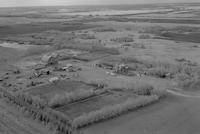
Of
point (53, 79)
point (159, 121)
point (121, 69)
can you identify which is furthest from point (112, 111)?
point (121, 69)

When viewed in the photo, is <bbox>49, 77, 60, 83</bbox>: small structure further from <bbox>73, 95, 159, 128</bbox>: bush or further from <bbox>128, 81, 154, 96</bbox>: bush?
<bbox>73, 95, 159, 128</bbox>: bush

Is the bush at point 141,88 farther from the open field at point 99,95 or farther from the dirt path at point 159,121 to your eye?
the dirt path at point 159,121

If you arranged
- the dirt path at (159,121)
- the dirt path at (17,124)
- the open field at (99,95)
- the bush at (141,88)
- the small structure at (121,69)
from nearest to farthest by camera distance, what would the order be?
the dirt path at (17,124), the dirt path at (159,121), the open field at (99,95), the bush at (141,88), the small structure at (121,69)

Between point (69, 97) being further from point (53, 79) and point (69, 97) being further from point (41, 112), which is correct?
point (53, 79)

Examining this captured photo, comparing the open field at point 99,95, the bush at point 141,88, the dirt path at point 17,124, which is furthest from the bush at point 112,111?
the dirt path at point 17,124

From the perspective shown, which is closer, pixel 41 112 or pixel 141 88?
pixel 41 112

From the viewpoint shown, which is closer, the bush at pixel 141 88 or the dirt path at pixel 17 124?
the dirt path at pixel 17 124

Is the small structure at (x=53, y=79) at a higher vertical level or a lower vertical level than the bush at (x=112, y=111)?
lower
